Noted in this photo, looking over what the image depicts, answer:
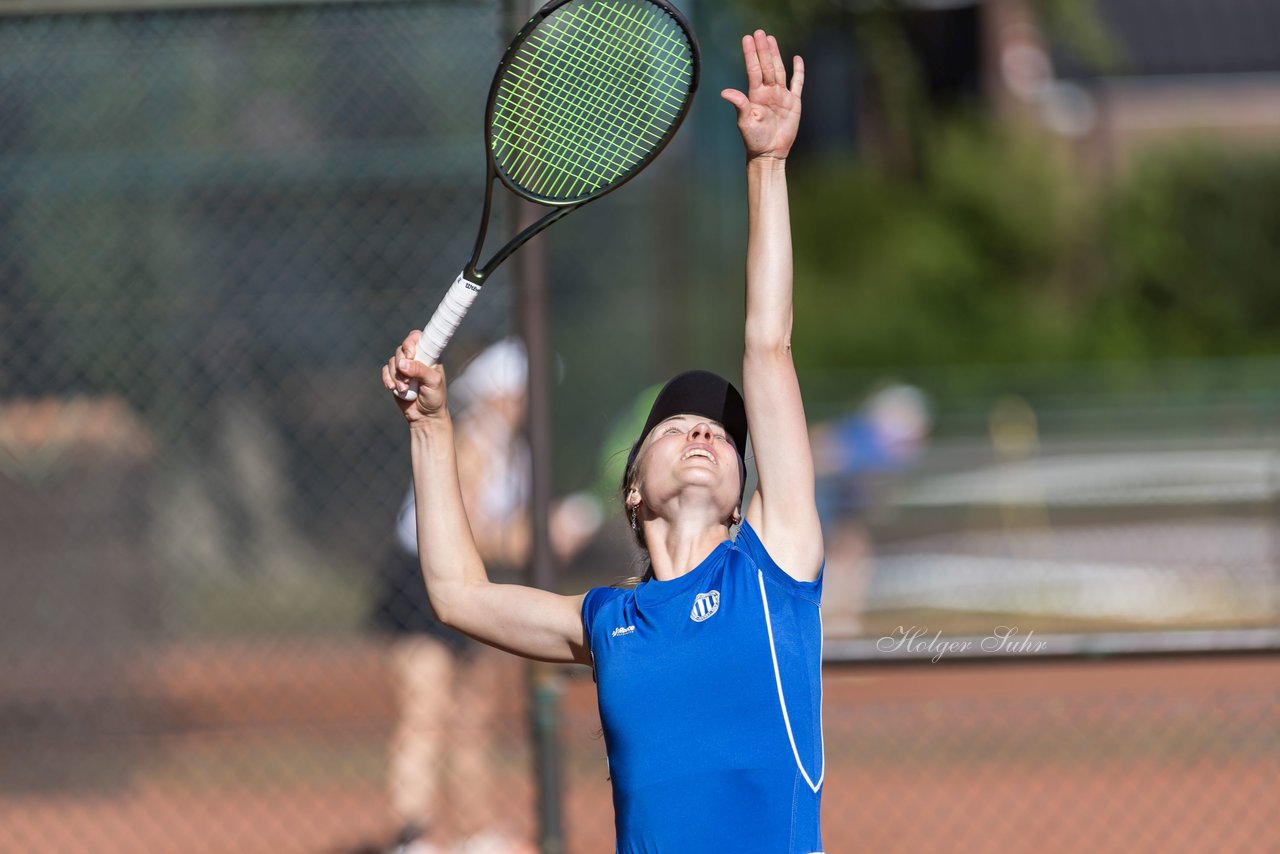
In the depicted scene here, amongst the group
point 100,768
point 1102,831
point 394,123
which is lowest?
point 1102,831

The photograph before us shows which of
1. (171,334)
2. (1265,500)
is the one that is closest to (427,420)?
(171,334)

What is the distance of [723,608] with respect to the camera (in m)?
2.22

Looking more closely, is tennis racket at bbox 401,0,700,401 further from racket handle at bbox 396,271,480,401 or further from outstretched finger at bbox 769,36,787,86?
outstretched finger at bbox 769,36,787,86

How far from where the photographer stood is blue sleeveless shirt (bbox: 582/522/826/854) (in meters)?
2.18

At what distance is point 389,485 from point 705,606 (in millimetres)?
5531

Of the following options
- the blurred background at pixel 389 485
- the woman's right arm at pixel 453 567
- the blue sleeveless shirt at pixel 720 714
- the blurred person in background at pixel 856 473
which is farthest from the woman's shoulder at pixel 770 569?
the blurred person in background at pixel 856 473

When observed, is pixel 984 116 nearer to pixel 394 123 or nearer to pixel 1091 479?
pixel 1091 479

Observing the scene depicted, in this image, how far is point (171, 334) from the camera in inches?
294

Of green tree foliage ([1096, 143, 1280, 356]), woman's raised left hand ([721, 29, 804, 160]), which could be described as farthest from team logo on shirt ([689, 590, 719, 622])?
green tree foliage ([1096, 143, 1280, 356])

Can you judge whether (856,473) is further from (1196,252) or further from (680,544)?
(1196,252)

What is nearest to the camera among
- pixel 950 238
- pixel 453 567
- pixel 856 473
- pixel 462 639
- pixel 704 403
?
pixel 704 403

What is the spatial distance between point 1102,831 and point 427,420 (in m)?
4.01

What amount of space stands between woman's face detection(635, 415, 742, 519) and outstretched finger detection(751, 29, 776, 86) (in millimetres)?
→ 539

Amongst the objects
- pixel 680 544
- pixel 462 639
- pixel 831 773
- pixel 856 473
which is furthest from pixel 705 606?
pixel 856 473
